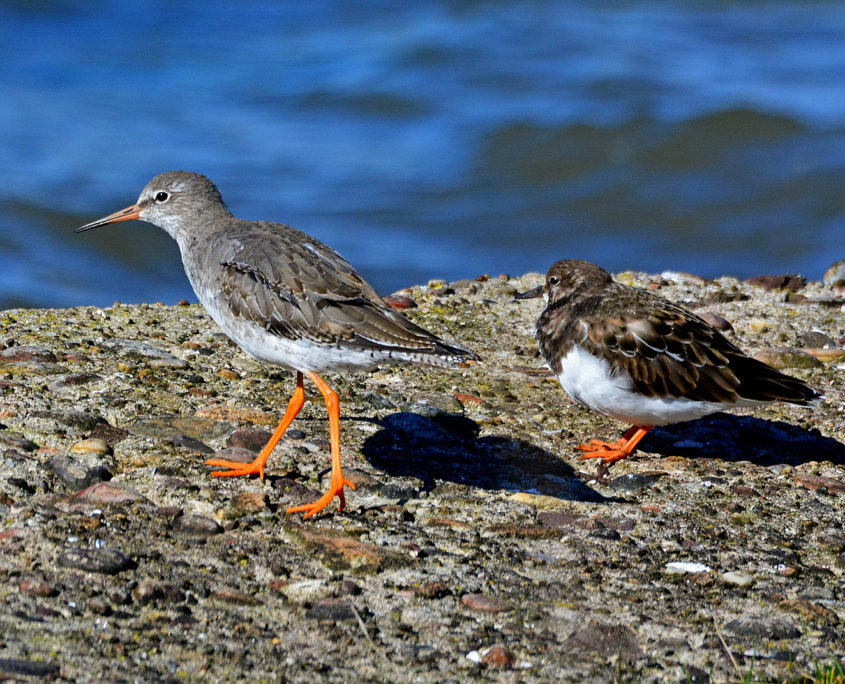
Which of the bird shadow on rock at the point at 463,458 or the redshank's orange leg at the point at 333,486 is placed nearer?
the redshank's orange leg at the point at 333,486

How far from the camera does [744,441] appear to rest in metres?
7.00

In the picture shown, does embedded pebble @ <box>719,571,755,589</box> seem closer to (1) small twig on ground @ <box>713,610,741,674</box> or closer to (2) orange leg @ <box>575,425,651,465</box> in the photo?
(1) small twig on ground @ <box>713,610,741,674</box>

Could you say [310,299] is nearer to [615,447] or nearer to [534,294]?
[615,447]

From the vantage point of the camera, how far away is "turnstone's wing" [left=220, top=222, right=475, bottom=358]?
5875 millimetres

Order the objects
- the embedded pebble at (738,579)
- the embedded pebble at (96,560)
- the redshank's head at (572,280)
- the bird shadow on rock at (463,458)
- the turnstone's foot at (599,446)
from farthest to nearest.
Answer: the redshank's head at (572,280) → the turnstone's foot at (599,446) → the bird shadow on rock at (463,458) → the embedded pebble at (738,579) → the embedded pebble at (96,560)

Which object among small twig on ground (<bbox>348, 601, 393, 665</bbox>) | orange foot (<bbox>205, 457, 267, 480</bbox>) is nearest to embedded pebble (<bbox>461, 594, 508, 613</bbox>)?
small twig on ground (<bbox>348, 601, 393, 665</bbox>)

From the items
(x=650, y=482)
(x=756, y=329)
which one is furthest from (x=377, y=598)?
(x=756, y=329)

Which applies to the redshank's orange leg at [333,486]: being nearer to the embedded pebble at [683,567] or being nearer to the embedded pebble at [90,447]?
the embedded pebble at [90,447]

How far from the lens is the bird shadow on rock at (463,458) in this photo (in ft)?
19.7

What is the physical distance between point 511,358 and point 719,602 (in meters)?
3.73

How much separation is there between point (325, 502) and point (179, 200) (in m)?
3.05

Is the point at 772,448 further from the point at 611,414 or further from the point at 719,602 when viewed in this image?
the point at 719,602

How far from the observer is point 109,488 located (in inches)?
200

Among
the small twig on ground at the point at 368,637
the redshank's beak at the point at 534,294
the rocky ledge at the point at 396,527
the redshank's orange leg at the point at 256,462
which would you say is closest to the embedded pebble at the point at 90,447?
the rocky ledge at the point at 396,527
